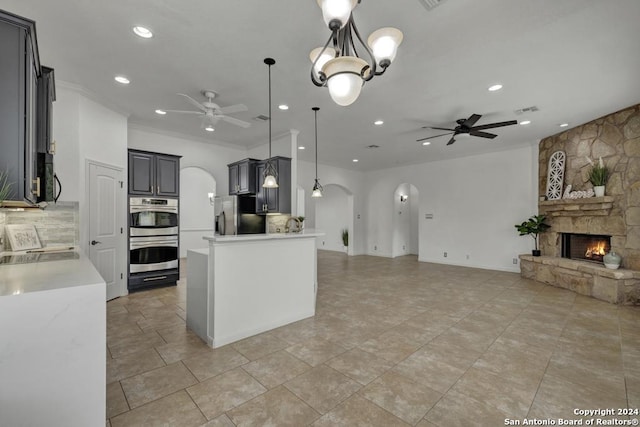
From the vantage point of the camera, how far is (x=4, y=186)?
5.12 ft

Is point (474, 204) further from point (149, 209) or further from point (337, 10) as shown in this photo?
point (149, 209)

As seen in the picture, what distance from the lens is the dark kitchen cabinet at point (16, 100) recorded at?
5.11 ft

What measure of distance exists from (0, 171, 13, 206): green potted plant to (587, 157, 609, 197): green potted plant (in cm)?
728

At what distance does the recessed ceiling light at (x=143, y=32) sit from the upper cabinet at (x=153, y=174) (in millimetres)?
2674

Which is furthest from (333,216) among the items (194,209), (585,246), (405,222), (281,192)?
(585,246)

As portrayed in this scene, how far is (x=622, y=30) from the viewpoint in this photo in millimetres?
2525

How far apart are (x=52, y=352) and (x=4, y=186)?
1.00 m

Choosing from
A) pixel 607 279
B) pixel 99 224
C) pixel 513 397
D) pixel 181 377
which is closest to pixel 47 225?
pixel 99 224

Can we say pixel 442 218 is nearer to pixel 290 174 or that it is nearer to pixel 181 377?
pixel 290 174

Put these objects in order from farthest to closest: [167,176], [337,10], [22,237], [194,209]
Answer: [194,209], [167,176], [22,237], [337,10]

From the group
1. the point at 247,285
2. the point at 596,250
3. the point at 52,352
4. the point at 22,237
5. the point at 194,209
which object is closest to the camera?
the point at 52,352

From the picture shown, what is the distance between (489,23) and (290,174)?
3763mm

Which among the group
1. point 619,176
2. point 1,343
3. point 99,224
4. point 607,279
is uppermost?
point 619,176

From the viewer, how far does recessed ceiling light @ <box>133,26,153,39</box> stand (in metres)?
2.53
